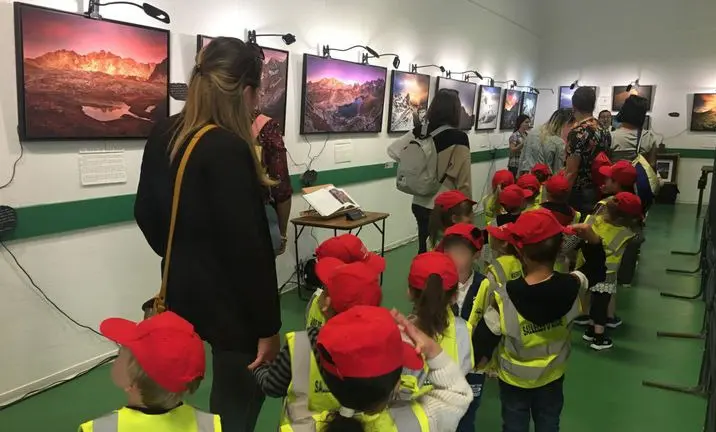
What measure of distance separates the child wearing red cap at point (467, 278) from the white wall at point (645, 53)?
31.7 ft

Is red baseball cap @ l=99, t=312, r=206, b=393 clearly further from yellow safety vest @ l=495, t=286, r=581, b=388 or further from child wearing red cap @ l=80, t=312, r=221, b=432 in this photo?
yellow safety vest @ l=495, t=286, r=581, b=388

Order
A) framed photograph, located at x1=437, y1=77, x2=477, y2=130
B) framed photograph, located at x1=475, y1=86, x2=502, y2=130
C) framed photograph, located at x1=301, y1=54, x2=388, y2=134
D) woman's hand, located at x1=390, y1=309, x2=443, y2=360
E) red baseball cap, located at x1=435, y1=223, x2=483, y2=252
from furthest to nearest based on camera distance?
framed photograph, located at x1=475, y1=86, x2=502, y2=130 < framed photograph, located at x1=437, y1=77, x2=477, y2=130 < framed photograph, located at x1=301, y1=54, x2=388, y2=134 < red baseball cap, located at x1=435, y1=223, x2=483, y2=252 < woman's hand, located at x1=390, y1=309, x2=443, y2=360

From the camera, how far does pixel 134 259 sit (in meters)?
3.58

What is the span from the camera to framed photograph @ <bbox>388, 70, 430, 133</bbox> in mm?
6277

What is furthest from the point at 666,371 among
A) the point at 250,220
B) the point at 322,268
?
the point at 250,220

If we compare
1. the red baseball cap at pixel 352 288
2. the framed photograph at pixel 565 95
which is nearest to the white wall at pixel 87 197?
the red baseball cap at pixel 352 288

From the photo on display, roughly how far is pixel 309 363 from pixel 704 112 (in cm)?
1081

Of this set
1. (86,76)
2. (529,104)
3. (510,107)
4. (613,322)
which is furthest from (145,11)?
(529,104)

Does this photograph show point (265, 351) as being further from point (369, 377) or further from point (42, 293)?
point (42, 293)

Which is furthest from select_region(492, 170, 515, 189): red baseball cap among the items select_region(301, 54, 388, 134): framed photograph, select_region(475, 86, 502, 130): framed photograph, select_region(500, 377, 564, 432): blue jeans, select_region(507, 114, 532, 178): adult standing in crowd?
select_region(475, 86, 502, 130): framed photograph

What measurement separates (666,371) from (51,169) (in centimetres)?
386

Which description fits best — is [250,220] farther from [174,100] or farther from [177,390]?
[174,100]

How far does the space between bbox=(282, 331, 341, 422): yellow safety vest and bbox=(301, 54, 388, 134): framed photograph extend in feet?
11.9

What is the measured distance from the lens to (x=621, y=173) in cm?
385
